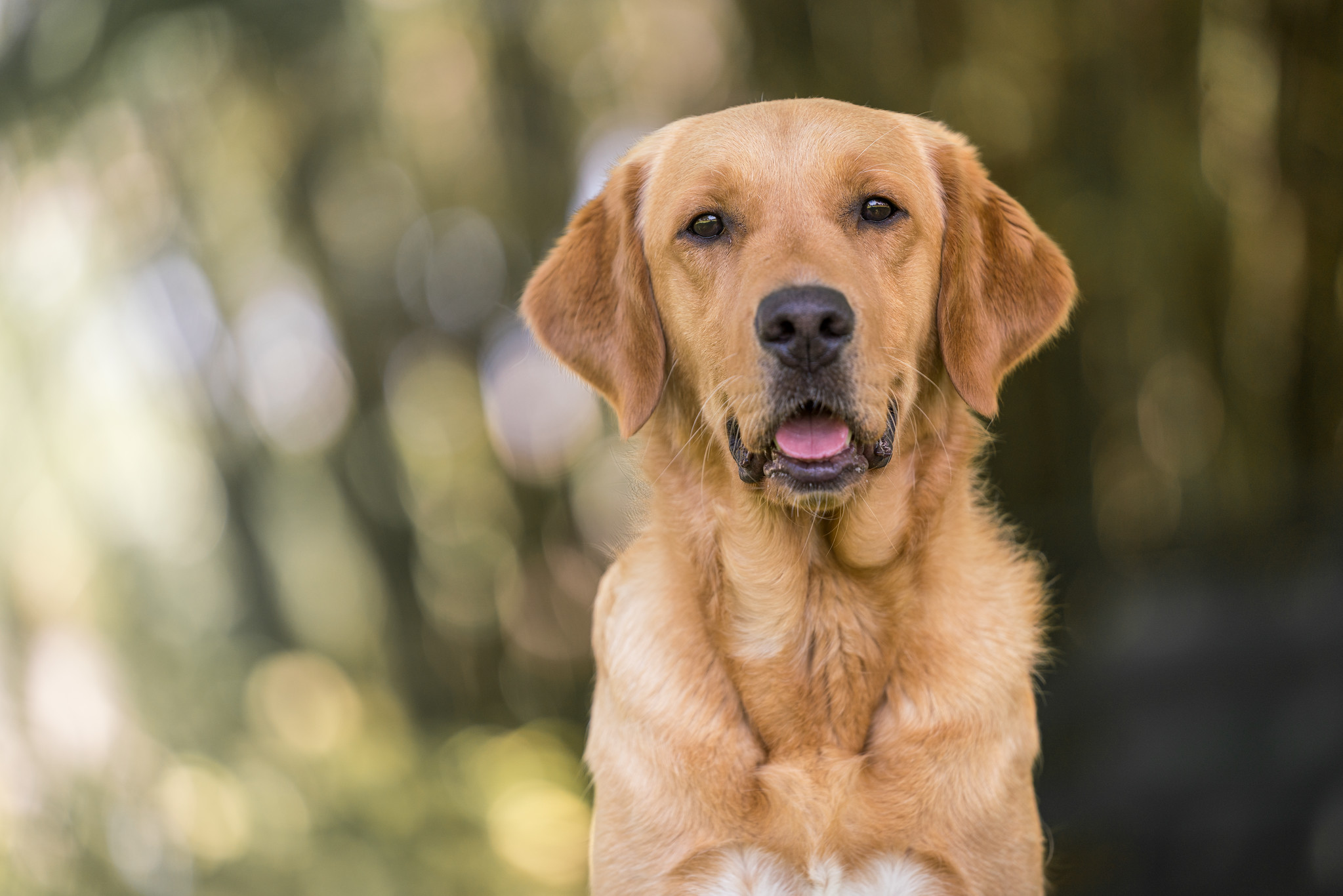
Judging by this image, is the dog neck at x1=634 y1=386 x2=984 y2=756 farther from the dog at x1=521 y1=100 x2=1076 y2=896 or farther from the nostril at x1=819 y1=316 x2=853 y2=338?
the nostril at x1=819 y1=316 x2=853 y2=338

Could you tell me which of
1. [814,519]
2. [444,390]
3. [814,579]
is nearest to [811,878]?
[814,579]

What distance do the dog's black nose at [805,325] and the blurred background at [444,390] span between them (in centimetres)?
218

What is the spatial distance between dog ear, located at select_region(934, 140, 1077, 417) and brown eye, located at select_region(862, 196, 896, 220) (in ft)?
0.81

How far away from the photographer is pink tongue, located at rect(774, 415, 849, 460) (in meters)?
1.86

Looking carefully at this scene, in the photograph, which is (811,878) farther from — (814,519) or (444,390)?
(444,390)

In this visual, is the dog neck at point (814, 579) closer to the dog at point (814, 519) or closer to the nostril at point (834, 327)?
the dog at point (814, 519)

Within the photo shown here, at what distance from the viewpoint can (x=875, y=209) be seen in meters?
2.01

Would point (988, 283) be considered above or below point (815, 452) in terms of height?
above

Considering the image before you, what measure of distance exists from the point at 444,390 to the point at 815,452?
8.56 ft

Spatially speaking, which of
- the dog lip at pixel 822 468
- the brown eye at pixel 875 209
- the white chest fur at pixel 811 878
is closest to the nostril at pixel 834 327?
the dog lip at pixel 822 468

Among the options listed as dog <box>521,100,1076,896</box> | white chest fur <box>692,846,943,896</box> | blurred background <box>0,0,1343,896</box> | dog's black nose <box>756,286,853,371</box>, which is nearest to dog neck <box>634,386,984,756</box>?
dog <box>521,100,1076,896</box>

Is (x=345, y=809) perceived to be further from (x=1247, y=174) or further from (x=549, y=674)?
(x=1247, y=174)

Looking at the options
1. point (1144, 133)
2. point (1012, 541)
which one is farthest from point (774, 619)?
point (1144, 133)

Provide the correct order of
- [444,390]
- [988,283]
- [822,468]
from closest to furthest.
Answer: [822,468], [988,283], [444,390]
